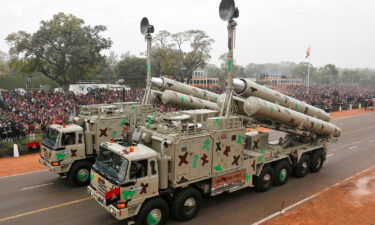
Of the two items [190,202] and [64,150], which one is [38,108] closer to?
[64,150]

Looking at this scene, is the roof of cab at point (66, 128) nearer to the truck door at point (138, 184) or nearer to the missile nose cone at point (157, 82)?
the truck door at point (138, 184)

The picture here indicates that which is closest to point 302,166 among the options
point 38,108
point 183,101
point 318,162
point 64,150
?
point 318,162

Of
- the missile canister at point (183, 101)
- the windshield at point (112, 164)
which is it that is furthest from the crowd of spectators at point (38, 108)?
the windshield at point (112, 164)

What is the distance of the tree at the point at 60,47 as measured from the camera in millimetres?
32719

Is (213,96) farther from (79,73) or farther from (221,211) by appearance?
(79,73)

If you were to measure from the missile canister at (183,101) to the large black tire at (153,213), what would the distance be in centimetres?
705

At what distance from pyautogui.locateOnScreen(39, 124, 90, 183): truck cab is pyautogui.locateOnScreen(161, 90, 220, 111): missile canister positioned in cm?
469

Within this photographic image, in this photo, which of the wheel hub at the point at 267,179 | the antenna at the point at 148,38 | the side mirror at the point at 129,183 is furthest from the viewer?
the antenna at the point at 148,38

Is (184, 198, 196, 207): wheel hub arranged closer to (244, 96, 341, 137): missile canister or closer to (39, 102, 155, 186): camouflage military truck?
(39, 102, 155, 186): camouflage military truck

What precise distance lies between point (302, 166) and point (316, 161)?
1224 mm

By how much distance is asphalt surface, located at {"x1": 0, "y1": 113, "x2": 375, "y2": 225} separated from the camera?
8930 millimetres

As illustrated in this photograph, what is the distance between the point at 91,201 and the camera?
1021cm

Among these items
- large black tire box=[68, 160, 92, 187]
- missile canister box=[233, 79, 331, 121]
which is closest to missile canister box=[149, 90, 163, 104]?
large black tire box=[68, 160, 92, 187]

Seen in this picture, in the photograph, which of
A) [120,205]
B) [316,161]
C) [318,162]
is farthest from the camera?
[318,162]
